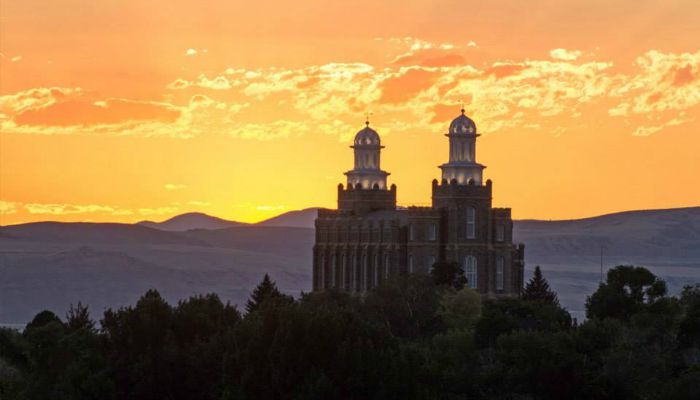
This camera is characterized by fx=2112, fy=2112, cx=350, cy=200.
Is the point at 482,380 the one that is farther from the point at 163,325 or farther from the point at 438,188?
the point at 438,188

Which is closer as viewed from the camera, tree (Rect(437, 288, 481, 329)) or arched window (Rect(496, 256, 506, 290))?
tree (Rect(437, 288, 481, 329))

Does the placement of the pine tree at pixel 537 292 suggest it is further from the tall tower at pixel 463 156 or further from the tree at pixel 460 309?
the tree at pixel 460 309

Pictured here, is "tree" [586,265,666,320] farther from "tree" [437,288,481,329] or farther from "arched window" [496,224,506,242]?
"arched window" [496,224,506,242]

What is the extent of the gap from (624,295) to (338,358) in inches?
1292

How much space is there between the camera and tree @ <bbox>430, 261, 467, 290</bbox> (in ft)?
579

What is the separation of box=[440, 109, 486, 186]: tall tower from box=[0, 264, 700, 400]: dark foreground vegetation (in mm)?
58168

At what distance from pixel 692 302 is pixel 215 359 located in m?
29.8

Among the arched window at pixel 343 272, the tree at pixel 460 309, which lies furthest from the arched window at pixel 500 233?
the tree at pixel 460 309

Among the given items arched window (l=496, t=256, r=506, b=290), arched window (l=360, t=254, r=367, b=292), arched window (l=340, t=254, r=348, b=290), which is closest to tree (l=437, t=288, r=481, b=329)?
arched window (l=496, t=256, r=506, b=290)

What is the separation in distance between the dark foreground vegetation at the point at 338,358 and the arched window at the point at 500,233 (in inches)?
2274

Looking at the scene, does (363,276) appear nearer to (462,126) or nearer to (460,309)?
(462,126)

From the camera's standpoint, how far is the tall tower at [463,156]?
614 feet

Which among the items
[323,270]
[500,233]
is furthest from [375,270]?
[500,233]

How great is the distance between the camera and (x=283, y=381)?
104m
